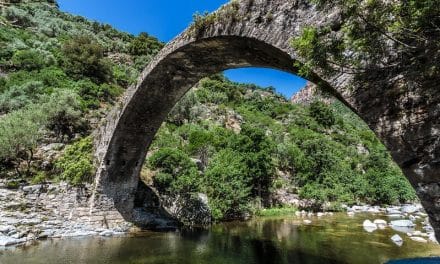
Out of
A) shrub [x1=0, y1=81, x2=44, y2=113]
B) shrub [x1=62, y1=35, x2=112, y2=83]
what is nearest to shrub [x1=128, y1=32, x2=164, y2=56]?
shrub [x1=62, y1=35, x2=112, y2=83]

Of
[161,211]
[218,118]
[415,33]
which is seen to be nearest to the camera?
[415,33]

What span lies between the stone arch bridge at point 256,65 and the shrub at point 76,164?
1.90 feet

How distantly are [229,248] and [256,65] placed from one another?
6.48 m

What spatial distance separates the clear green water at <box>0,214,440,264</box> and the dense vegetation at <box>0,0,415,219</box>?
10.4 ft

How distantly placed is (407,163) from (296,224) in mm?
14044

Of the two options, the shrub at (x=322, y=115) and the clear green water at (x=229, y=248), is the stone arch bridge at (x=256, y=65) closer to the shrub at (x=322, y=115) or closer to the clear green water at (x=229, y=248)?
the clear green water at (x=229, y=248)

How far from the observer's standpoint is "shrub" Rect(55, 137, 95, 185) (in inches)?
524

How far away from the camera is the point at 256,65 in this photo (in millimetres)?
8633

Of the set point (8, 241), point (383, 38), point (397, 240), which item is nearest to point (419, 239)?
point (397, 240)

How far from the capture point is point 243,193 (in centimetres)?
1686

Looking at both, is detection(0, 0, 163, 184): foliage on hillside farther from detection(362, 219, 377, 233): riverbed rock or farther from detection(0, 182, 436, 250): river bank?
detection(362, 219, 377, 233): riverbed rock

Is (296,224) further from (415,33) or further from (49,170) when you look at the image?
(415,33)

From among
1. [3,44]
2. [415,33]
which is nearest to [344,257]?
[415,33]

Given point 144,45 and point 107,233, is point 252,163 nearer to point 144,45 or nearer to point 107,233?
point 107,233
